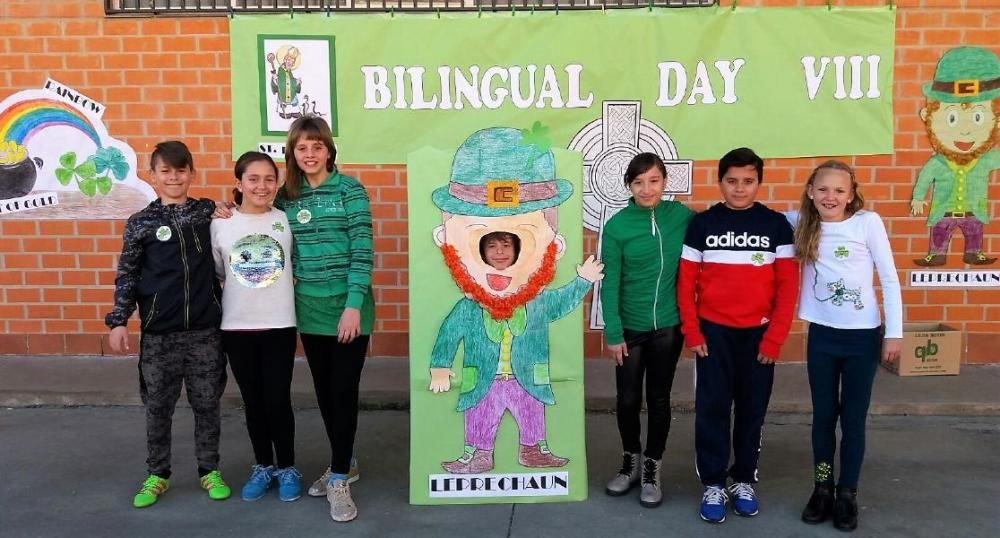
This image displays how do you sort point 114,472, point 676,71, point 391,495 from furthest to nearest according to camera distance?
1. point 676,71
2. point 114,472
3. point 391,495

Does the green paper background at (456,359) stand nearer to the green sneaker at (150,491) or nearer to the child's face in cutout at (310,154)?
the child's face in cutout at (310,154)

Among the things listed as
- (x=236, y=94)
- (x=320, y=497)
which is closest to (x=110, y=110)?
(x=236, y=94)

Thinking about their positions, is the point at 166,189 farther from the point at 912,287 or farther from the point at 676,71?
the point at 912,287

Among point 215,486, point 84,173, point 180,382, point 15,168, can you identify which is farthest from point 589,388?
point 15,168

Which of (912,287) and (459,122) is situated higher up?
(459,122)

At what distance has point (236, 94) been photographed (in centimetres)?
574

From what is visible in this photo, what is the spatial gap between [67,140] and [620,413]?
4.41 m

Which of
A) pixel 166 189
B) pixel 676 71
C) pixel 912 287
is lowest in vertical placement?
pixel 912 287

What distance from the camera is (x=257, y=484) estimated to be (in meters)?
3.96

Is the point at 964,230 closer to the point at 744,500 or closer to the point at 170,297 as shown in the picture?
the point at 744,500

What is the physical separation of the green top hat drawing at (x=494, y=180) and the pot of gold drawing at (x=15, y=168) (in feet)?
12.2

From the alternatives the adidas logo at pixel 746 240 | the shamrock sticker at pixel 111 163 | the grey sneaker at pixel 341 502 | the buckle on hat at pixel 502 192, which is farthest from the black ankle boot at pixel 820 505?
the shamrock sticker at pixel 111 163

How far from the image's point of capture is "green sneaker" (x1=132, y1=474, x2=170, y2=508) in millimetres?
3871

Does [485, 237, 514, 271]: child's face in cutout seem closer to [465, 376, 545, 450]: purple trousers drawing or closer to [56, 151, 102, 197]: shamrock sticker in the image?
[465, 376, 545, 450]: purple trousers drawing
